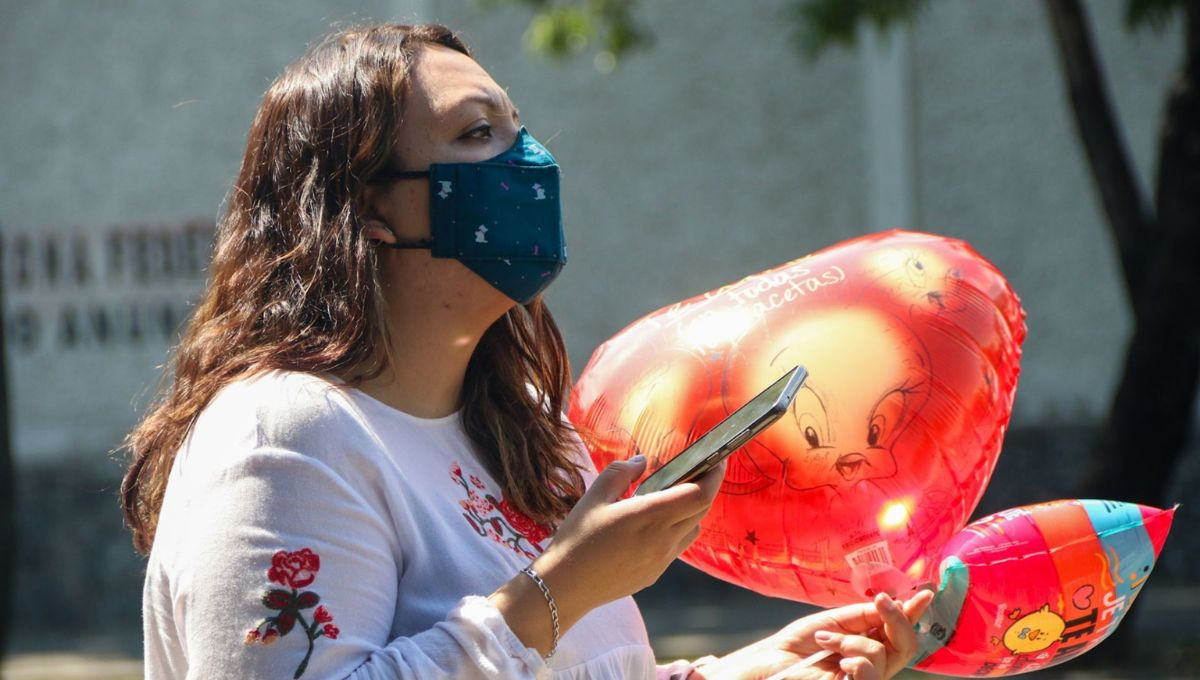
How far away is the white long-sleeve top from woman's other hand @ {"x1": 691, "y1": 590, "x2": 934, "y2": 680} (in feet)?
1.47

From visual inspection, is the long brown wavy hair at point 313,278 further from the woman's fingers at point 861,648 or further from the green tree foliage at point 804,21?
the green tree foliage at point 804,21

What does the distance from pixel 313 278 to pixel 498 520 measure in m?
0.38

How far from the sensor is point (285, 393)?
1.65 metres

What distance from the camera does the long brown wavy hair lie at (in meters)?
1.76

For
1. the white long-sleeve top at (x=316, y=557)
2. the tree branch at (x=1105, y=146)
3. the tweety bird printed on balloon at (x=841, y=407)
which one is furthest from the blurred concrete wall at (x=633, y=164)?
the white long-sleeve top at (x=316, y=557)

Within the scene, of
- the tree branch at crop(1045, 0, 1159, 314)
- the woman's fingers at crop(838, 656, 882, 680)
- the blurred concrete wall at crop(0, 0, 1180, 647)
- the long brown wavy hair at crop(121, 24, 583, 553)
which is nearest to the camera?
the long brown wavy hair at crop(121, 24, 583, 553)

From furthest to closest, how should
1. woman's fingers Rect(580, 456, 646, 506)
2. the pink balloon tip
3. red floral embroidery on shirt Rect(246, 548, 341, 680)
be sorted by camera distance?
1. the pink balloon tip
2. woman's fingers Rect(580, 456, 646, 506)
3. red floral embroidery on shirt Rect(246, 548, 341, 680)

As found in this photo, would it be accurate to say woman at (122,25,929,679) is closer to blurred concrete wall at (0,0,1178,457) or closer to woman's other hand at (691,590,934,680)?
woman's other hand at (691,590,934,680)

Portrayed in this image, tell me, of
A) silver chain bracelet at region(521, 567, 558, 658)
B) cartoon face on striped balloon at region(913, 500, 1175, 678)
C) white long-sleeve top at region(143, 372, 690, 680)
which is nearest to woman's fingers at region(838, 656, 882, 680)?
cartoon face on striped balloon at region(913, 500, 1175, 678)

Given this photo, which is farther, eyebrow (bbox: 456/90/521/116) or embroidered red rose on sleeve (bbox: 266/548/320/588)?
eyebrow (bbox: 456/90/521/116)

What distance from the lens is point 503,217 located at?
1.92m

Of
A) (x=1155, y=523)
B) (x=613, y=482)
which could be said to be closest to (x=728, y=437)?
(x=613, y=482)

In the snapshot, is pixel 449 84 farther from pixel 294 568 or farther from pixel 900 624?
pixel 900 624

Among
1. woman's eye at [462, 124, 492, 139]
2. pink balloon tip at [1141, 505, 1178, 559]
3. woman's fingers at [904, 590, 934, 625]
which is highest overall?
woman's eye at [462, 124, 492, 139]
